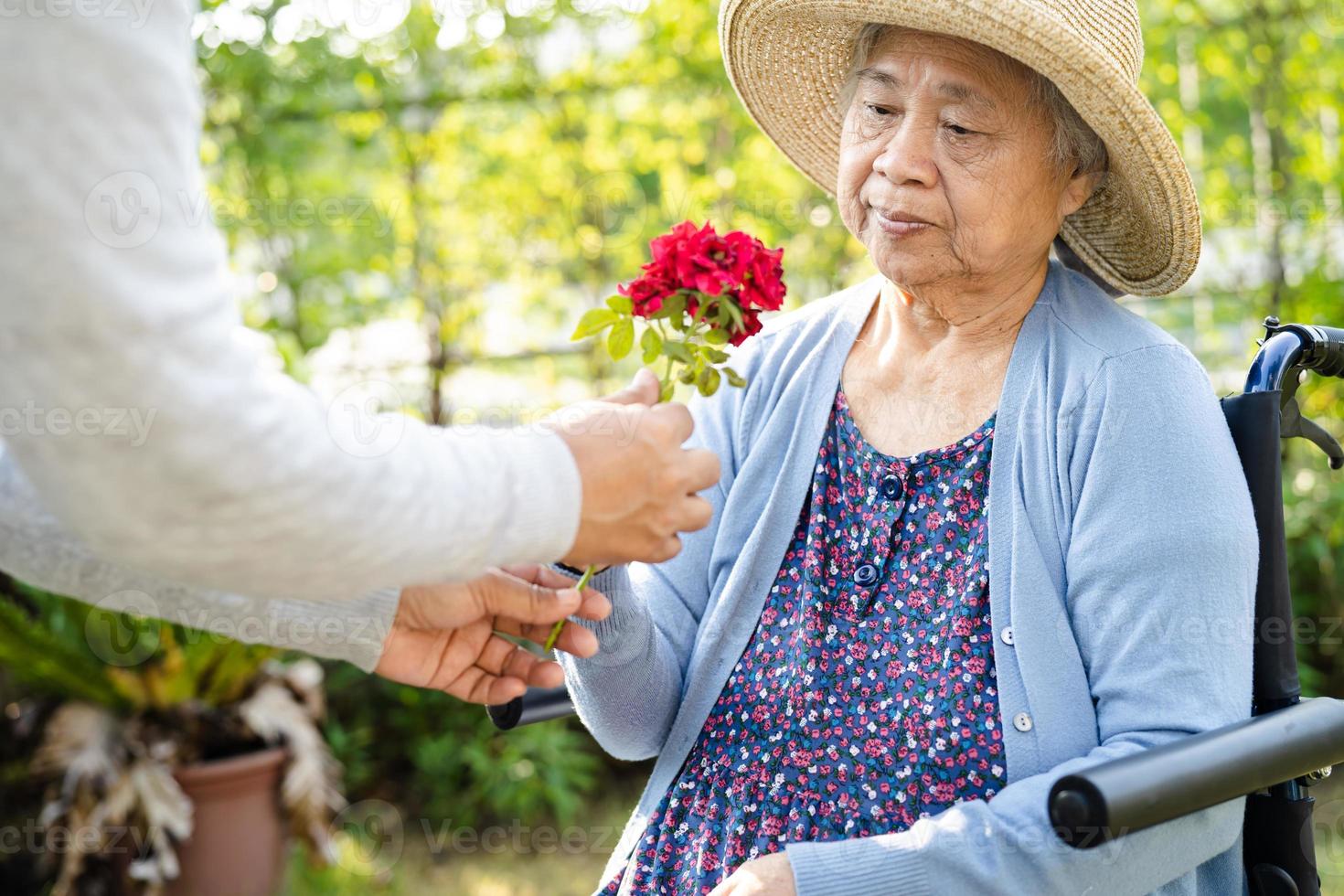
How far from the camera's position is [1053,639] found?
1645 mm

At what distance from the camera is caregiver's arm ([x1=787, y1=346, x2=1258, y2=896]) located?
4.94ft

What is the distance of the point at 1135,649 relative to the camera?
1573 mm

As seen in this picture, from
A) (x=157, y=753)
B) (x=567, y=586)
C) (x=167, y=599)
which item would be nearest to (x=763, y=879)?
(x=567, y=586)

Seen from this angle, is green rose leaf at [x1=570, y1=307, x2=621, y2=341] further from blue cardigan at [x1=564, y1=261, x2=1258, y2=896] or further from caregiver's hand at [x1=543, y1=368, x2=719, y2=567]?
blue cardigan at [x1=564, y1=261, x2=1258, y2=896]

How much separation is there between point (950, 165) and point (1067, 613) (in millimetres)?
643

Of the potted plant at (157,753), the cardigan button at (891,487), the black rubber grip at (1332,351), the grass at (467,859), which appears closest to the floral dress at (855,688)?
the cardigan button at (891,487)

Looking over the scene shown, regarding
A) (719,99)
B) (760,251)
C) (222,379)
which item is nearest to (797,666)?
(760,251)

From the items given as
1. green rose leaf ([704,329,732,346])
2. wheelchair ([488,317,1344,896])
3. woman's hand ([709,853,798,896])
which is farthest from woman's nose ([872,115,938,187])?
woman's hand ([709,853,798,896])

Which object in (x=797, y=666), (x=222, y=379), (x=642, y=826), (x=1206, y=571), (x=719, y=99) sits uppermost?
(x=719, y=99)

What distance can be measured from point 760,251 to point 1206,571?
68cm

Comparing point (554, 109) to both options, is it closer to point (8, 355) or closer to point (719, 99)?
point (719, 99)

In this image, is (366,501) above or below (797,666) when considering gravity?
above

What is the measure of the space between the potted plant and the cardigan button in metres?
2.31

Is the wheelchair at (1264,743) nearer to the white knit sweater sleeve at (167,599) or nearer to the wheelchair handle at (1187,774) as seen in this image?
the wheelchair handle at (1187,774)
